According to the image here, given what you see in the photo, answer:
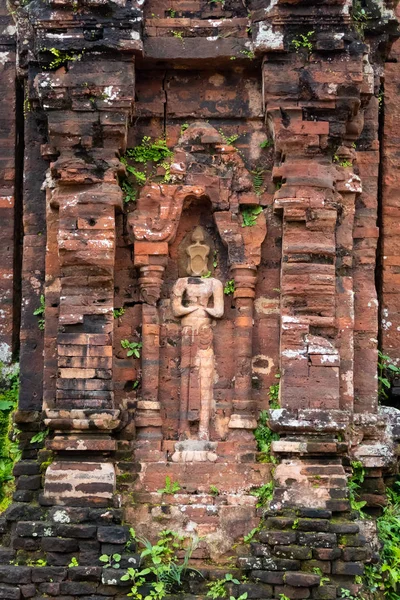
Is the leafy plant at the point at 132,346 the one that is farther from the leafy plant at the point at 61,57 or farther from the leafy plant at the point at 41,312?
the leafy plant at the point at 61,57

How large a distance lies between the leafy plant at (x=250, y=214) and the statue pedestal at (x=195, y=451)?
253cm

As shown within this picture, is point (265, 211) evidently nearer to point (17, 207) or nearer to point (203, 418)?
point (203, 418)

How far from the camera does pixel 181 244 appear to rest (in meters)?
12.6

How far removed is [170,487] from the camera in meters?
11.7

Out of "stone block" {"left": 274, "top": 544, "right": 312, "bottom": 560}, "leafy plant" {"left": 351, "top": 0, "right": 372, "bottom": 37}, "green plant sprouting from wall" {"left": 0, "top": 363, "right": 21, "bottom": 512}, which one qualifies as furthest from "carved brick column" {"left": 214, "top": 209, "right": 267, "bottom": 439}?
Result: "green plant sprouting from wall" {"left": 0, "top": 363, "right": 21, "bottom": 512}

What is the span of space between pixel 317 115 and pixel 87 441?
4.36 metres

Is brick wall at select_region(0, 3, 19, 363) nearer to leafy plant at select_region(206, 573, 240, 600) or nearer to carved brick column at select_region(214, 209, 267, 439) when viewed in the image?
carved brick column at select_region(214, 209, 267, 439)

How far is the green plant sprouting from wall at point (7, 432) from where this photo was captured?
12.6 m

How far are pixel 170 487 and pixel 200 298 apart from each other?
2.14 meters

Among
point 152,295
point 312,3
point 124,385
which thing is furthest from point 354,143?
point 124,385

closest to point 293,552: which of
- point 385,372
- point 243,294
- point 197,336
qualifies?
point 197,336

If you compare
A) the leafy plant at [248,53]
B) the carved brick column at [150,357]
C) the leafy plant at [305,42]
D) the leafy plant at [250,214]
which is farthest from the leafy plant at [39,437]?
the leafy plant at [305,42]

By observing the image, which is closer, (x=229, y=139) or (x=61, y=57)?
(x=61, y=57)

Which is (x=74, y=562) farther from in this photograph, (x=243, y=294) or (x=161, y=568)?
(x=243, y=294)
